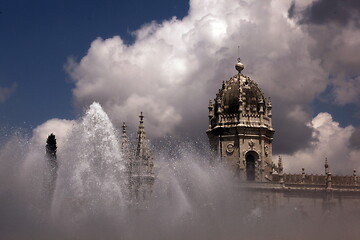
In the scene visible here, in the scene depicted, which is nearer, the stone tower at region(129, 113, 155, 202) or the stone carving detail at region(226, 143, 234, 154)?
the stone tower at region(129, 113, 155, 202)

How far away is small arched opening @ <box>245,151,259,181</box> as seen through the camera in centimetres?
5625

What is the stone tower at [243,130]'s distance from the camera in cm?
5575

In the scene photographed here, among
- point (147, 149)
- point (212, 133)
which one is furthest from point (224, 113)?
point (147, 149)

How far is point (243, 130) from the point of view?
5600 centimetres

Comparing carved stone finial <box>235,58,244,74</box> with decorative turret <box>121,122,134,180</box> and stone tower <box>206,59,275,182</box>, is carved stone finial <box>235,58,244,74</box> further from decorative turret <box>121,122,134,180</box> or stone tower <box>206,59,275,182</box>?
decorative turret <box>121,122,134,180</box>

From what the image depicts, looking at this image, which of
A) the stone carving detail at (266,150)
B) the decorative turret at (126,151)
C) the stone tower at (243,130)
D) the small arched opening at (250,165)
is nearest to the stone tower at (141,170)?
the decorative turret at (126,151)

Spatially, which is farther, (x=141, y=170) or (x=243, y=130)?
(x=243, y=130)

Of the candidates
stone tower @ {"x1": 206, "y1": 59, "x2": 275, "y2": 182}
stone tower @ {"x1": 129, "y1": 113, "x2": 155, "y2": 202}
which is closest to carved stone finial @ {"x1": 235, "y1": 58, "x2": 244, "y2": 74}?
stone tower @ {"x1": 206, "y1": 59, "x2": 275, "y2": 182}

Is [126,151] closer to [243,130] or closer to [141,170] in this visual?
[141,170]

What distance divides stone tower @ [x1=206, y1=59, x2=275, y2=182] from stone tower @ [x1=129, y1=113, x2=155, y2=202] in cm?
713

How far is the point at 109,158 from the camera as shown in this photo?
44.4m

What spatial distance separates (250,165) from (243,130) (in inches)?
146

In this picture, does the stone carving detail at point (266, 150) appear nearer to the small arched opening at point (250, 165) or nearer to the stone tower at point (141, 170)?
the small arched opening at point (250, 165)

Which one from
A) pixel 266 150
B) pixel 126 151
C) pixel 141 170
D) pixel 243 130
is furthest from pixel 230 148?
pixel 126 151
